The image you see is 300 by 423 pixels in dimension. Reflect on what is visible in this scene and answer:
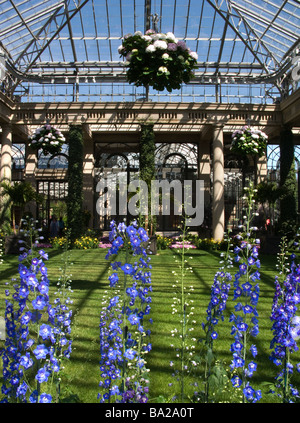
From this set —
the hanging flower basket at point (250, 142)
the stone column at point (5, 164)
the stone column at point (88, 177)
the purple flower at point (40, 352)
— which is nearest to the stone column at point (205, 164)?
the stone column at point (88, 177)

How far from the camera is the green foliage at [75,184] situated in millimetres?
15680

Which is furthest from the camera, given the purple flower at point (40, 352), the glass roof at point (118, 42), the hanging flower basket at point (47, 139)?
the glass roof at point (118, 42)

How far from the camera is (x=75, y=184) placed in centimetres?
1594

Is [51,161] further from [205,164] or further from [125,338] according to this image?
[125,338]

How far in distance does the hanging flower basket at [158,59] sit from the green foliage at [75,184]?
34.8 ft

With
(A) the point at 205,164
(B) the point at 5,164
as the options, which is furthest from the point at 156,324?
(A) the point at 205,164

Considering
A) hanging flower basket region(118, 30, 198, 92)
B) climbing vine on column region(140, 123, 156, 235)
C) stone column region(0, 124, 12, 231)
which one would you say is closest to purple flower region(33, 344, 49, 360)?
hanging flower basket region(118, 30, 198, 92)

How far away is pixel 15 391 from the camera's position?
6.23 ft

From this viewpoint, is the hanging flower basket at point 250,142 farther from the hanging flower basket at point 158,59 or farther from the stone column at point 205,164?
the stone column at point 205,164

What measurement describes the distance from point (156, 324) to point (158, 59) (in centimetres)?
353

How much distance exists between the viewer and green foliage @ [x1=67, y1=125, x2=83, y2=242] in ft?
51.4

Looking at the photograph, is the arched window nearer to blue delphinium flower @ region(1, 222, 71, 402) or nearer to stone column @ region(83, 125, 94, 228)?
stone column @ region(83, 125, 94, 228)

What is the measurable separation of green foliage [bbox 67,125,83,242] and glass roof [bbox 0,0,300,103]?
332 centimetres

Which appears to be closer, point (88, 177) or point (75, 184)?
point (75, 184)
